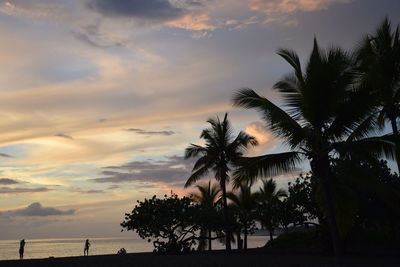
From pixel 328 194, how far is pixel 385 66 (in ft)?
25.3

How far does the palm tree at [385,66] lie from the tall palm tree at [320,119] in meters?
2.46

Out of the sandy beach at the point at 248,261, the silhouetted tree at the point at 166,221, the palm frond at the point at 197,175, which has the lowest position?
the sandy beach at the point at 248,261

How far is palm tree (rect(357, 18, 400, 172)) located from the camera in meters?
18.7

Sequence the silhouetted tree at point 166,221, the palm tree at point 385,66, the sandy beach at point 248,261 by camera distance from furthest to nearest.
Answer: the silhouetted tree at point 166,221 → the sandy beach at point 248,261 → the palm tree at point 385,66

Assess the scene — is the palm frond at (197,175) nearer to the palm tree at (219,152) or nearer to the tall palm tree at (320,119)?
the palm tree at (219,152)

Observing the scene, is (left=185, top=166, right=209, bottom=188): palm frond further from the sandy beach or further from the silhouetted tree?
the sandy beach

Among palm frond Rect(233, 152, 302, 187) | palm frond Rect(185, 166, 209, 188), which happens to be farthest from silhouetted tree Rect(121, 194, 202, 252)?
palm frond Rect(233, 152, 302, 187)

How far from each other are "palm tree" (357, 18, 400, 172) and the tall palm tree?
2.46 m

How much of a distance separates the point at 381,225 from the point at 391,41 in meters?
15.8

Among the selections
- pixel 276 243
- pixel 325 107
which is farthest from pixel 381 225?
pixel 325 107

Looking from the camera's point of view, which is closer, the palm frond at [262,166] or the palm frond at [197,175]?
the palm frond at [262,166]

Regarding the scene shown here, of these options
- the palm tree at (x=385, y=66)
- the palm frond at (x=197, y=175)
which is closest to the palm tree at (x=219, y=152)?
the palm frond at (x=197, y=175)

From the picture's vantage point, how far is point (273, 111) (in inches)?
652

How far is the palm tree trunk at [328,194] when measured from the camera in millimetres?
15547
